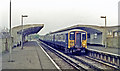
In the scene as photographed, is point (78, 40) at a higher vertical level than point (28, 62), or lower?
higher

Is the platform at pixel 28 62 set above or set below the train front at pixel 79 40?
below

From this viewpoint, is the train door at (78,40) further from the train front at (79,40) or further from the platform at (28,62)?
the platform at (28,62)

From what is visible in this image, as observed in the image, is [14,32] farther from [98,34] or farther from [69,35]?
[98,34]

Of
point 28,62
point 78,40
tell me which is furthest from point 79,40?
point 28,62

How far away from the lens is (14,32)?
28.9m

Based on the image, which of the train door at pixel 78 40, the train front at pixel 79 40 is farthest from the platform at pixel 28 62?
the train door at pixel 78 40

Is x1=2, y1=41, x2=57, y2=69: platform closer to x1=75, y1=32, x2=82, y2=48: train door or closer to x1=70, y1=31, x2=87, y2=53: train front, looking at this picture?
x1=70, y1=31, x2=87, y2=53: train front

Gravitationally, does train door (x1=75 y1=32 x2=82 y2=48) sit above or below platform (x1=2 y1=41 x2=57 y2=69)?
above

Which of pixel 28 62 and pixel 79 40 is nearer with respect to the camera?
pixel 28 62

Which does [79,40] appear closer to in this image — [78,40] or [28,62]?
[78,40]

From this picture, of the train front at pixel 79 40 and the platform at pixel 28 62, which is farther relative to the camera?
the train front at pixel 79 40

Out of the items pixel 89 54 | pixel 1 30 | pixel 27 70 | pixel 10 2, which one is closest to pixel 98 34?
pixel 89 54

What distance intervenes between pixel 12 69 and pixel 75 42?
1028cm

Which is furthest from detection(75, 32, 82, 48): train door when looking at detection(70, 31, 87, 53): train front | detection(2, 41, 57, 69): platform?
detection(2, 41, 57, 69): platform
